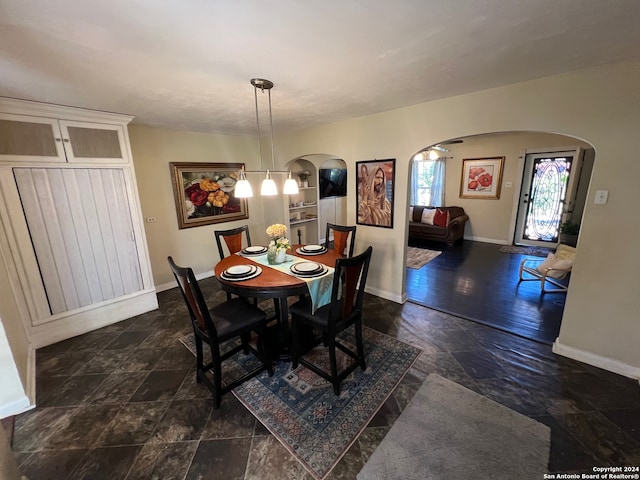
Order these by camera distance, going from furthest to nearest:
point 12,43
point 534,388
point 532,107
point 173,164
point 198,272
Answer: point 198,272, point 173,164, point 532,107, point 534,388, point 12,43

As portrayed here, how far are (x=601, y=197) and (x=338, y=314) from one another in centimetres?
234

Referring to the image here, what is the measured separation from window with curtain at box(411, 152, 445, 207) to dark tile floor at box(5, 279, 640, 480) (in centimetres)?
498

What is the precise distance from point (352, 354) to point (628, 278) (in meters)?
2.32

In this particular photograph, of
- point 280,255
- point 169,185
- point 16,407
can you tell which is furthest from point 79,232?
point 280,255

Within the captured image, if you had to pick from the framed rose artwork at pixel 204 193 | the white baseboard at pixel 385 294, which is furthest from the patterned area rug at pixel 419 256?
the framed rose artwork at pixel 204 193

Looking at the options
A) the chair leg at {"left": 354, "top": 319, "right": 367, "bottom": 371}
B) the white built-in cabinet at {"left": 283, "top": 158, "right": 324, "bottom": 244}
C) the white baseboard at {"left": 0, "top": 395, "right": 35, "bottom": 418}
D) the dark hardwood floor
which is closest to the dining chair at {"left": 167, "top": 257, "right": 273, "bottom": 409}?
the chair leg at {"left": 354, "top": 319, "right": 367, "bottom": 371}

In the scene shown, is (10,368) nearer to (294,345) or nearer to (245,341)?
(245,341)

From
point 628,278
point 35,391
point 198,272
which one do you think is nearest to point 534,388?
point 628,278

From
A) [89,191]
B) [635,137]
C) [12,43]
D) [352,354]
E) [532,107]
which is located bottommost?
[352,354]

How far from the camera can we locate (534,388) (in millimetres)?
2051

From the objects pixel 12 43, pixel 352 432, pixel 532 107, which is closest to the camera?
pixel 12 43

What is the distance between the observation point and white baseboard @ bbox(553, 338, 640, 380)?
7.03 ft

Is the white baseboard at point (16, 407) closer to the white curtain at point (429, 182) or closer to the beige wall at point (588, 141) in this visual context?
the beige wall at point (588, 141)

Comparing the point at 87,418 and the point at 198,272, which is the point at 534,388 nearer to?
the point at 87,418
